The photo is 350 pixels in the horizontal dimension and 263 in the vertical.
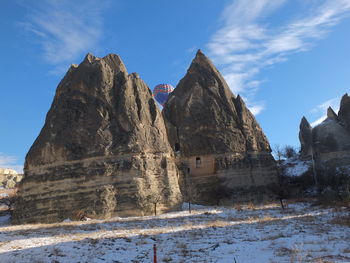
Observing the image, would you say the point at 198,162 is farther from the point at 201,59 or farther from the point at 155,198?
the point at 201,59

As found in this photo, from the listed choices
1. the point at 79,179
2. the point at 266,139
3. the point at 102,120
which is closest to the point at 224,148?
the point at 266,139

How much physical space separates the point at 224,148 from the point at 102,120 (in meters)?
11.7

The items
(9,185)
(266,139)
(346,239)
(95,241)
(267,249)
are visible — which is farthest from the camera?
(9,185)

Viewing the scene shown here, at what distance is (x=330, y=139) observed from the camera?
A: 36812 mm

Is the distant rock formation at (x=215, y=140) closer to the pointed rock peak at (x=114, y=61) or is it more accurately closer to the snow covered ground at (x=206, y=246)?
the pointed rock peak at (x=114, y=61)

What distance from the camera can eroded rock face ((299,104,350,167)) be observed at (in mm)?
35656

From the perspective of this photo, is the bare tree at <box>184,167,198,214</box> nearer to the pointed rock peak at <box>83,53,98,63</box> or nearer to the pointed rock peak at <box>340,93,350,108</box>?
the pointed rock peak at <box>83,53,98,63</box>

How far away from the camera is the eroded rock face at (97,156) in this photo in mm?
21922

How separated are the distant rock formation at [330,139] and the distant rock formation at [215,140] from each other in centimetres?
751

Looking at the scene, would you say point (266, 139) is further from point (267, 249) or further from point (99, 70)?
point (267, 249)

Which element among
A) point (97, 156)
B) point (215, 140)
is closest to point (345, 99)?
point (215, 140)

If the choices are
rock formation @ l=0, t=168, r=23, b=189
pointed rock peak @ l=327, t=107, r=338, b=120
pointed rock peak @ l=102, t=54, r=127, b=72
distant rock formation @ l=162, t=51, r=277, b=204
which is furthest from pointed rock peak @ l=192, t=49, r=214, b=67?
rock formation @ l=0, t=168, r=23, b=189

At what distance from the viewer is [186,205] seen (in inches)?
1037

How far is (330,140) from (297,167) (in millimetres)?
4604
